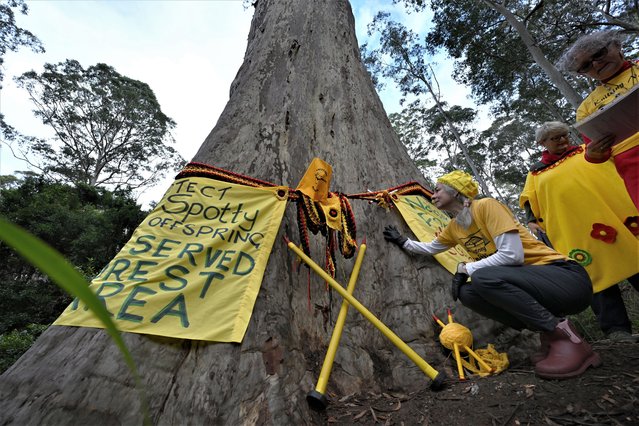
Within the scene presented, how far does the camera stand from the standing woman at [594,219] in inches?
93.2

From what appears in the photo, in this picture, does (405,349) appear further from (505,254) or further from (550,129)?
(550,129)

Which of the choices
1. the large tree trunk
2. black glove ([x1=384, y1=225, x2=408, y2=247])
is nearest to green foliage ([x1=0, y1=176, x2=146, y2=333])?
the large tree trunk

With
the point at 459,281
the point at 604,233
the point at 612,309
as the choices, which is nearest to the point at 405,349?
the point at 459,281

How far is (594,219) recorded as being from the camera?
249cm

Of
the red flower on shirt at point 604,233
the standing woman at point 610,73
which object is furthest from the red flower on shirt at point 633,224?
the standing woman at point 610,73

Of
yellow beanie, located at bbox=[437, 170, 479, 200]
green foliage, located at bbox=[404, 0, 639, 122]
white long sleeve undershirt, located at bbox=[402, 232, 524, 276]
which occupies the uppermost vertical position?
green foliage, located at bbox=[404, 0, 639, 122]

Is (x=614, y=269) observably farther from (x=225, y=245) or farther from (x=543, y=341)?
(x=225, y=245)

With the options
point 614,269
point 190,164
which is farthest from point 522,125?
point 190,164

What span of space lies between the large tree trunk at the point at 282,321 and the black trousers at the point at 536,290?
1.95 ft

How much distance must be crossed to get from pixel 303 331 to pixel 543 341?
1369 mm

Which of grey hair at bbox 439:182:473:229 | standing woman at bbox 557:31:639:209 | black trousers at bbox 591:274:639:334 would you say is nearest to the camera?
standing woman at bbox 557:31:639:209

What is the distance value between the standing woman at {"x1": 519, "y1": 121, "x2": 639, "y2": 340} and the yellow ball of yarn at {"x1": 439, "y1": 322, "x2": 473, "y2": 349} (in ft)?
3.41

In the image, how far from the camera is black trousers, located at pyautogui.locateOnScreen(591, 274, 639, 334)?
234 cm

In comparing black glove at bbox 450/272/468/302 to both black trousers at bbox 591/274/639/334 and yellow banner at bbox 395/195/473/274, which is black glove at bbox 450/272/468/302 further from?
black trousers at bbox 591/274/639/334
